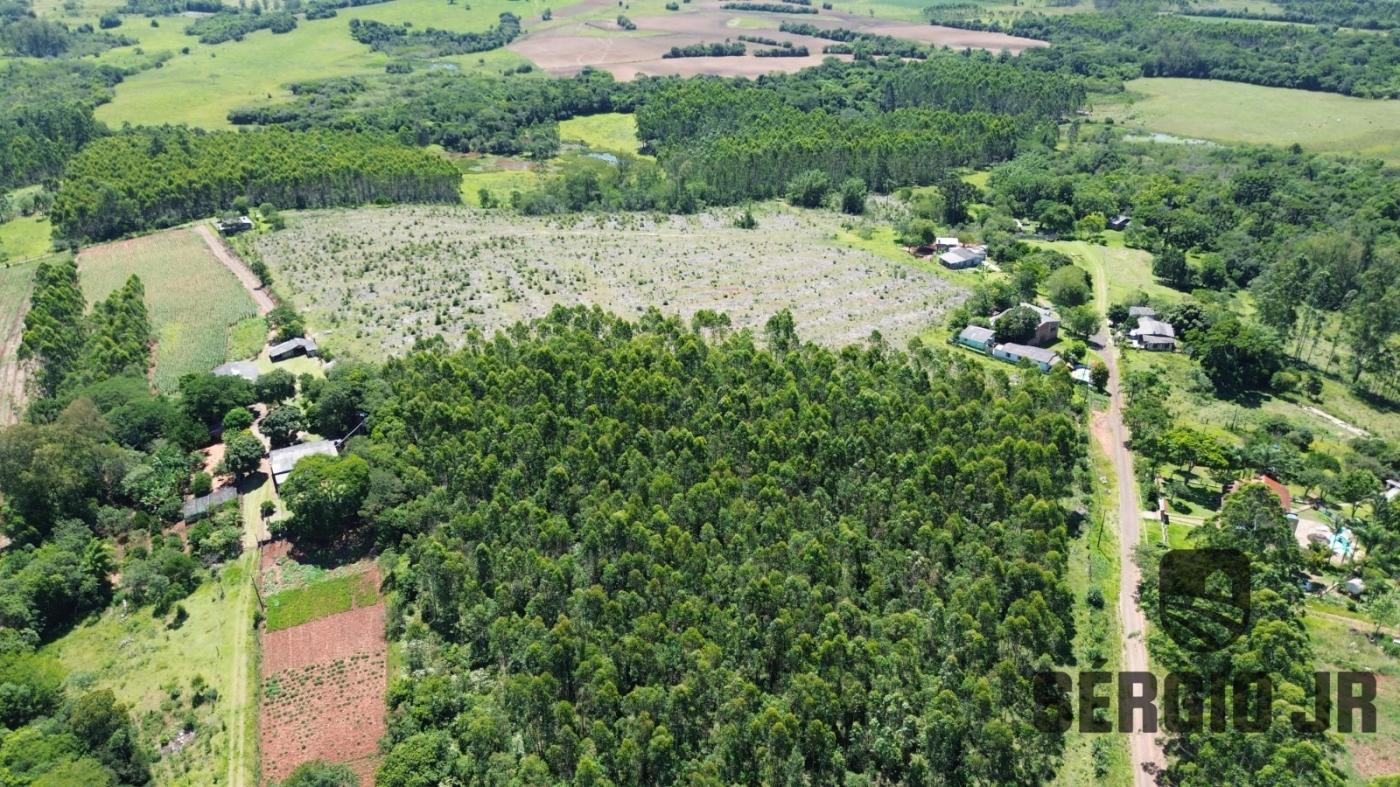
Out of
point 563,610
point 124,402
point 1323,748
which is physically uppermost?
point 124,402

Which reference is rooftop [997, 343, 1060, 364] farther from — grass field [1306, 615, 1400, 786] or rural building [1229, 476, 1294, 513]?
grass field [1306, 615, 1400, 786]

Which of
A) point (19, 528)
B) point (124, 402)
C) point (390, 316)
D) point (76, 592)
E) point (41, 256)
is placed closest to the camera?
point (76, 592)

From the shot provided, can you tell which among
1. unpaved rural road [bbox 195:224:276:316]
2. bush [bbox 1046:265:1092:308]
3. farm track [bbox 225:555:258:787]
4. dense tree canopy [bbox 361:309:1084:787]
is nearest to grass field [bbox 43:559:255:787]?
farm track [bbox 225:555:258:787]

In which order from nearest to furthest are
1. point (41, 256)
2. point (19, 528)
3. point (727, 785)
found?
point (727, 785) → point (19, 528) → point (41, 256)

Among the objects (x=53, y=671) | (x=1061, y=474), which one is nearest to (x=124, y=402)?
(x=53, y=671)

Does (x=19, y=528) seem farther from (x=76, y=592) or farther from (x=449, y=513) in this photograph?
(x=449, y=513)

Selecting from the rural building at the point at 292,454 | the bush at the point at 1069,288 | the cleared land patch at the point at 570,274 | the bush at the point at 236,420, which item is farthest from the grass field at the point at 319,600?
the bush at the point at 1069,288
